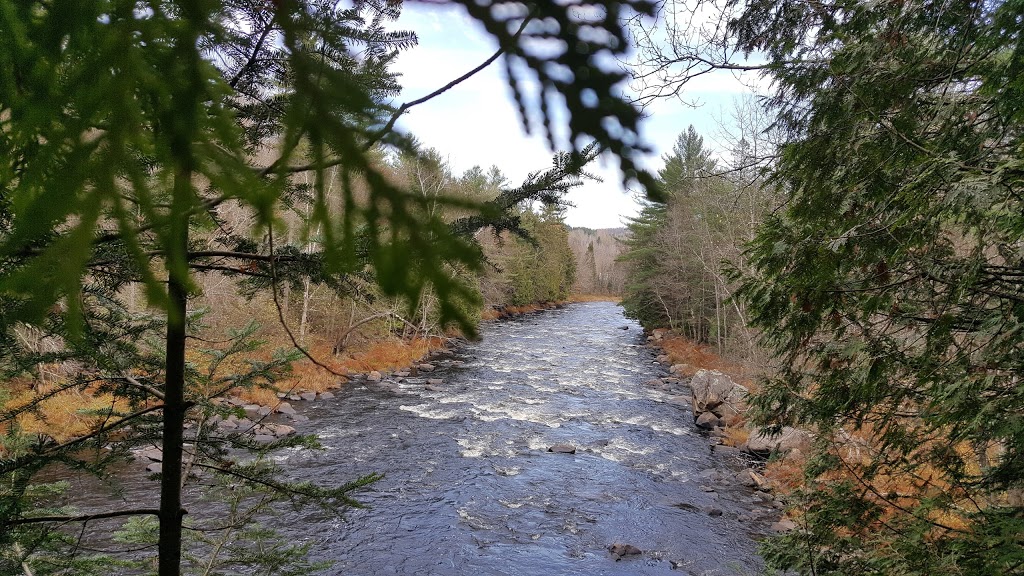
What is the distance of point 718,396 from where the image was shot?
1384 cm

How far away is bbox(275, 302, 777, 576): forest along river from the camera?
7426 millimetres

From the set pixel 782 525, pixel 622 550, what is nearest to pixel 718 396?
pixel 782 525

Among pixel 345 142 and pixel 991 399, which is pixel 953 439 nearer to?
pixel 991 399

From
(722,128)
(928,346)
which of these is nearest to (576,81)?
(928,346)

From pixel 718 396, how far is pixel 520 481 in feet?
22.1

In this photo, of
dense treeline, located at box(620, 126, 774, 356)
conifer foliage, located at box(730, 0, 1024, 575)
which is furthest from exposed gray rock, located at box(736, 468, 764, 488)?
conifer foliage, located at box(730, 0, 1024, 575)

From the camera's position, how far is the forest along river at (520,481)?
292 inches

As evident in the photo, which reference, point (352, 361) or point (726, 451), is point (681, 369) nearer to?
point (726, 451)

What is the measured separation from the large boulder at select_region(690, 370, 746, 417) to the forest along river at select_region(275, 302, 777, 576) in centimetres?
69

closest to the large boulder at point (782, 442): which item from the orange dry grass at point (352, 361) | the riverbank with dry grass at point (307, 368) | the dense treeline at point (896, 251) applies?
the dense treeline at point (896, 251)

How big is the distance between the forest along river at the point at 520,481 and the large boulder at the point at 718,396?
687mm

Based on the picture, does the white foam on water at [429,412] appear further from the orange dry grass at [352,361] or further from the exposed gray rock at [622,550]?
the exposed gray rock at [622,550]

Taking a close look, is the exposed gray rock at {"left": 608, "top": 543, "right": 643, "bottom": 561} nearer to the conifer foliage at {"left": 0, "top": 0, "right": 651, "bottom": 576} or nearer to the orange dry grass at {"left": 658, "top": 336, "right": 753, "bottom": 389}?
the conifer foliage at {"left": 0, "top": 0, "right": 651, "bottom": 576}

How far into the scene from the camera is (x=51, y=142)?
2.61ft
